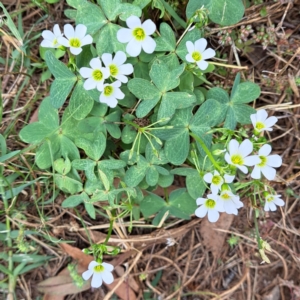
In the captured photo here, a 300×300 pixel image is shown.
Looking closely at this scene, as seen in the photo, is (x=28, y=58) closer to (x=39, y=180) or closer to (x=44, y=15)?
(x=44, y=15)

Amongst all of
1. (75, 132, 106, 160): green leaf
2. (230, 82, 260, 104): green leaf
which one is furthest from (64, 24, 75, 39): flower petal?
(230, 82, 260, 104): green leaf

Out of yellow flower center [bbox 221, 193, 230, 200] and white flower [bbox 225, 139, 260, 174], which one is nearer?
white flower [bbox 225, 139, 260, 174]

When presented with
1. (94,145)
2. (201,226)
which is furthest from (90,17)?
(201,226)

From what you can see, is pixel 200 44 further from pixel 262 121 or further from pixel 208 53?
pixel 262 121

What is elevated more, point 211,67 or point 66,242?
point 211,67

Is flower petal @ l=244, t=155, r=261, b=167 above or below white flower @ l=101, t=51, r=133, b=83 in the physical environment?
below

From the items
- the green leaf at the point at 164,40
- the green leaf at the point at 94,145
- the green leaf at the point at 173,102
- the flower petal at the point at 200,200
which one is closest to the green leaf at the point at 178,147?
the green leaf at the point at 173,102

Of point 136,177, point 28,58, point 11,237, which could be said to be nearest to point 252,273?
point 136,177

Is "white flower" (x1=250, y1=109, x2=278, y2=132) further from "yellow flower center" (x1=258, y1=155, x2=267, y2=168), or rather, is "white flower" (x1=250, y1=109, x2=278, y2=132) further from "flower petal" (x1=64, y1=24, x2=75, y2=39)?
"flower petal" (x1=64, y1=24, x2=75, y2=39)
